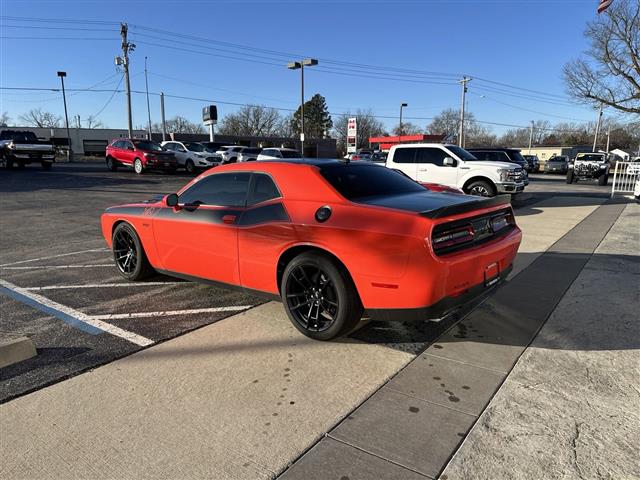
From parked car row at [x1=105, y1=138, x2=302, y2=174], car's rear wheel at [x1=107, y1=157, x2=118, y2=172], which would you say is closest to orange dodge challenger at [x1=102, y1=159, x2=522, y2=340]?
parked car row at [x1=105, y1=138, x2=302, y2=174]

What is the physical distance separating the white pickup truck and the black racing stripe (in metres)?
9.03

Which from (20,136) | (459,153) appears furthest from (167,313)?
(20,136)

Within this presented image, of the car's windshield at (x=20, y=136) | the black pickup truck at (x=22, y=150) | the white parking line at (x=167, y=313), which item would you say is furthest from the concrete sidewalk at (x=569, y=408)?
the car's windshield at (x=20, y=136)

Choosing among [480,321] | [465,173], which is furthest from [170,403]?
[465,173]

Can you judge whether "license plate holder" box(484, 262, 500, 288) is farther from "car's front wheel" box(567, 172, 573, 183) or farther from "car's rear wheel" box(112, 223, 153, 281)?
"car's front wheel" box(567, 172, 573, 183)

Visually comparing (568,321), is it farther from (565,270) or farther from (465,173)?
(465,173)

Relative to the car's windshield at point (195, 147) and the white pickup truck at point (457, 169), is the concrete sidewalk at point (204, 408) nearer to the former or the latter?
the white pickup truck at point (457, 169)

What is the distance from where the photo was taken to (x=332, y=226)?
137 inches

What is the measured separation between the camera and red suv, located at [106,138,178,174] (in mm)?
23344

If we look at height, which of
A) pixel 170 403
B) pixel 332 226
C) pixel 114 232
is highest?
pixel 332 226

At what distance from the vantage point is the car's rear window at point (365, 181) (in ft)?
12.8

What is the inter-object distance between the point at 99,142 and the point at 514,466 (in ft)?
259

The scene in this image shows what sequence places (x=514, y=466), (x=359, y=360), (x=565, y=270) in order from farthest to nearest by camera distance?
(x=565, y=270) < (x=359, y=360) < (x=514, y=466)

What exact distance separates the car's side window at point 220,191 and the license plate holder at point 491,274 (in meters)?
2.28
